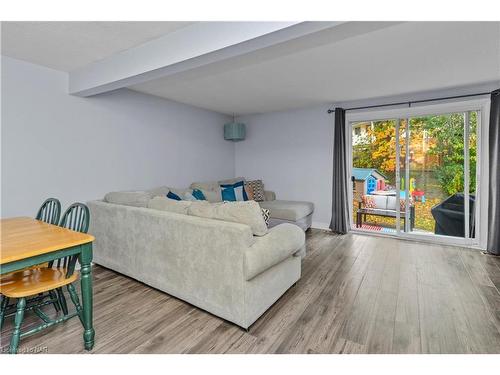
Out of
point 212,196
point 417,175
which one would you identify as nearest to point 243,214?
point 212,196

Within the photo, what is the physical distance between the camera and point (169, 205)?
101 inches

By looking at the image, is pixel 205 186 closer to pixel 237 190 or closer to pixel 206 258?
pixel 237 190

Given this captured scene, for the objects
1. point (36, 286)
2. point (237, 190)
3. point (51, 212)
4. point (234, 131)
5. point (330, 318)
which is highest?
point (234, 131)

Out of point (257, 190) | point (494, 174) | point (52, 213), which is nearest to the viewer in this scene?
point (52, 213)

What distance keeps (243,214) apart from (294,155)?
3506 mm

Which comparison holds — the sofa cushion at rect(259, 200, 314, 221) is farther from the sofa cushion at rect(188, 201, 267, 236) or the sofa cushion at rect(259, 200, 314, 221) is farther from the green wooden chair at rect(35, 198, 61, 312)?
the green wooden chair at rect(35, 198, 61, 312)

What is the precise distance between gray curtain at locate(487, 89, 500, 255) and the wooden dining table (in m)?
4.75

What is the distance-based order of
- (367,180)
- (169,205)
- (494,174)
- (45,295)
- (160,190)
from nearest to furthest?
(45,295), (169,205), (494,174), (160,190), (367,180)

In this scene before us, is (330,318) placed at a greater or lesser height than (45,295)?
lesser

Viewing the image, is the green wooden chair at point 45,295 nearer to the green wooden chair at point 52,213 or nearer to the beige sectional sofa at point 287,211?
the green wooden chair at point 52,213

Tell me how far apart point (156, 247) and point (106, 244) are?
3.19 feet

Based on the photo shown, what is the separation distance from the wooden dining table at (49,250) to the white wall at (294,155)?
4.13 m

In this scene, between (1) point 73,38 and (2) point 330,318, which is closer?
(2) point 330,318

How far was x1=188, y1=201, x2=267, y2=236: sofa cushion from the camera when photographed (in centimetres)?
207
